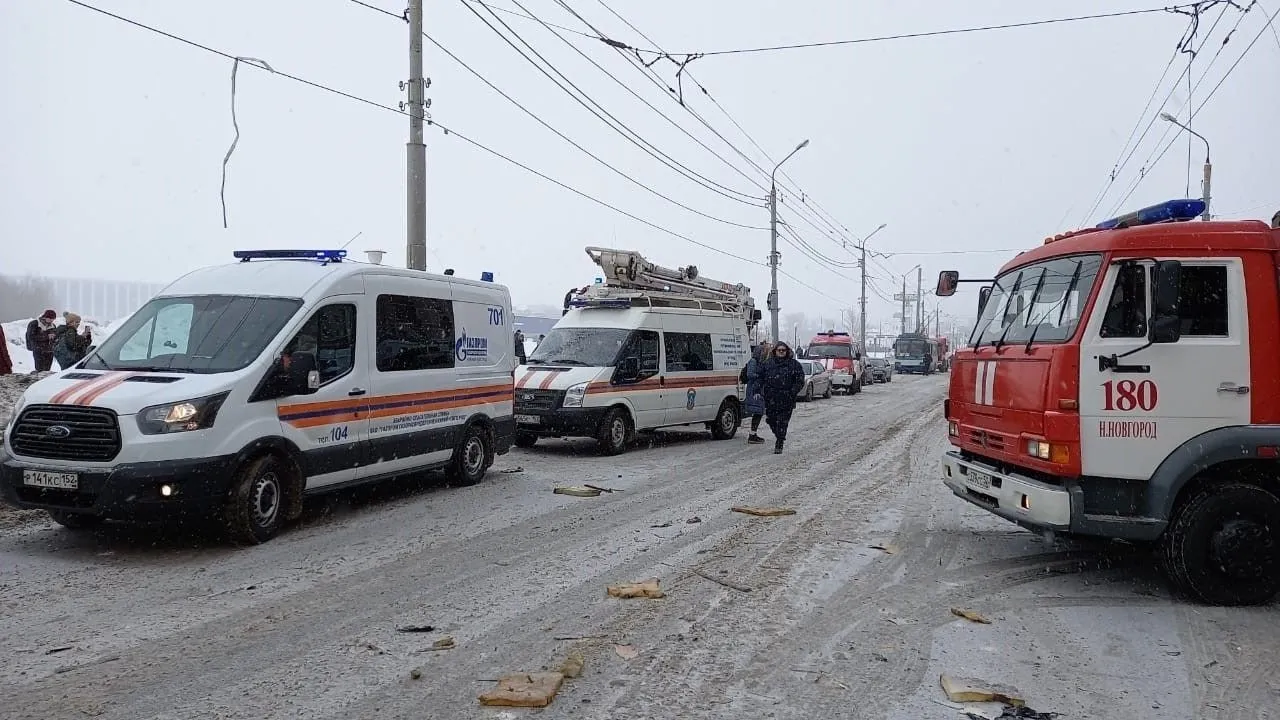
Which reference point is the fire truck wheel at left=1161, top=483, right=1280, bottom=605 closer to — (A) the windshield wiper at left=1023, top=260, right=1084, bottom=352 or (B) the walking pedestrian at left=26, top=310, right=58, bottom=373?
(A) the windshield wiper at left=1023, top=260, right=1084, bottom=352

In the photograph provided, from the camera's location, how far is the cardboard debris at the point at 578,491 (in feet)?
31.4

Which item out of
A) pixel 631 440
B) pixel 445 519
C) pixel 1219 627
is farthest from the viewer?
pixel 631 440

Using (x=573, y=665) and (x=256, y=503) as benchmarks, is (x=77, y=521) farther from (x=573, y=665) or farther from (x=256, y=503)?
(x=573, y=665)

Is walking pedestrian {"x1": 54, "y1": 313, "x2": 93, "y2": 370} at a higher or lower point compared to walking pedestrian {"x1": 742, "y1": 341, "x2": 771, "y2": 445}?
higher

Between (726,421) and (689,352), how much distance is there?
179 cm

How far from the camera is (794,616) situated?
5387mm

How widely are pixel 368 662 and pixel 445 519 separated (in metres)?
3.75

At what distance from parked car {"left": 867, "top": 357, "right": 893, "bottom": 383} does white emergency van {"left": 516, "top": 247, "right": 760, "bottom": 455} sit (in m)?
27.2

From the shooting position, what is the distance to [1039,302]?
259 inches

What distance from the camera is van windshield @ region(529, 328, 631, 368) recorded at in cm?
1327

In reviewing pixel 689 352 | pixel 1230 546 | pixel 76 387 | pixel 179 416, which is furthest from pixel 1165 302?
pixel 689 352

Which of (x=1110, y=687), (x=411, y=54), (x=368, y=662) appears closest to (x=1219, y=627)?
(x=1110, y=687)

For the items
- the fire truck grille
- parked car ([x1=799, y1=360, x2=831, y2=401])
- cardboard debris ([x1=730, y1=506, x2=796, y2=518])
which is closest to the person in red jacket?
cardboard debris ([x1=730, y1=506, x2=796, y2=518])

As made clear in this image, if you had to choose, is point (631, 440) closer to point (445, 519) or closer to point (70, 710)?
point (445, 519)
